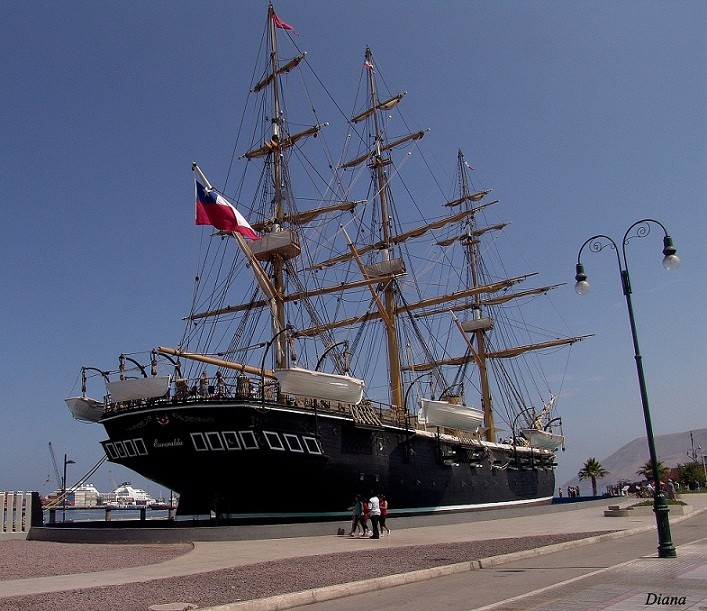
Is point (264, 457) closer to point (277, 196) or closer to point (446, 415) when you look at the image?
point (446, 415)

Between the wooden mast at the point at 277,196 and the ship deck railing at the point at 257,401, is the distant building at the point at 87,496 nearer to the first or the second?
the wooden mast at the point at 277,196

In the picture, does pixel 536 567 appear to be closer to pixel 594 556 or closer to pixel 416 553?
pixel 594 556

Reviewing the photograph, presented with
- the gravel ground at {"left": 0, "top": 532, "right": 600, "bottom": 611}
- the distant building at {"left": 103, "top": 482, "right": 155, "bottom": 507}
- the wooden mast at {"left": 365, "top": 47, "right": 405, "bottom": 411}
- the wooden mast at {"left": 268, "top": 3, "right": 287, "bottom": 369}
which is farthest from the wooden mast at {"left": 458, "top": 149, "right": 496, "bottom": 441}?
the distant building at {"left": 103, "top": 482, "right": 155, "bottom": 507}

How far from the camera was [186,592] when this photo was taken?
10.4 meters

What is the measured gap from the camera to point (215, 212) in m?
27.9

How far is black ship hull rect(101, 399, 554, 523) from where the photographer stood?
78.6 ft

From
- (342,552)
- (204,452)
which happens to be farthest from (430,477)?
(342,552)

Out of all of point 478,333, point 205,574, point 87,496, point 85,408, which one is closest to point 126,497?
point 87,496

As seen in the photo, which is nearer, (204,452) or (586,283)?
(586,283)

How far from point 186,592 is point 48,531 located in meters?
15.7

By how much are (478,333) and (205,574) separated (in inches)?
1812

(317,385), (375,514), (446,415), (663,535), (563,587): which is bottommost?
(563,587)

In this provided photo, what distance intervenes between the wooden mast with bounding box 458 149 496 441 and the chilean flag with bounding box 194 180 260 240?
1091 inches

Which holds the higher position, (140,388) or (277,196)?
(277,196)
